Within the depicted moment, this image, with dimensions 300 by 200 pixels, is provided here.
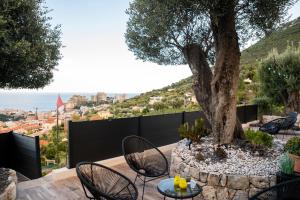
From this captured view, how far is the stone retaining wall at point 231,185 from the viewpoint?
3838mm

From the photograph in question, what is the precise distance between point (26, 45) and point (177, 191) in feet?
9.33

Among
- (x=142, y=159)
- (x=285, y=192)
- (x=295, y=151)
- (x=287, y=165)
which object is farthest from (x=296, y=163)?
(x=142, y=159)

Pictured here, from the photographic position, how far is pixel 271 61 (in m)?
11.7

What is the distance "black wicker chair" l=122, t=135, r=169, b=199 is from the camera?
162 inches

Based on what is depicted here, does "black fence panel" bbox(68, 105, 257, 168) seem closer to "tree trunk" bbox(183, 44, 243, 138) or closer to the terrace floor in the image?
the terrace floor

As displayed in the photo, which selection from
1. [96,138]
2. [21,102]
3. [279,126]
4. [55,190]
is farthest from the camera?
[21,102]

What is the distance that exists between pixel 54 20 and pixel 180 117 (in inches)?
190

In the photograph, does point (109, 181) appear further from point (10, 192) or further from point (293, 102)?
point (293, 102)

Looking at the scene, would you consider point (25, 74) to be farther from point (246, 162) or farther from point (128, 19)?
point (246, 162)

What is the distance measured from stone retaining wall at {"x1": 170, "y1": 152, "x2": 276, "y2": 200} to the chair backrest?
28.2 inches

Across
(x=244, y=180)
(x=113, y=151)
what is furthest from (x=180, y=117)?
(x=244, y=180)

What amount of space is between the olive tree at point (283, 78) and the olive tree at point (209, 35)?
19.5ft

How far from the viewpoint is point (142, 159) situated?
4613mm

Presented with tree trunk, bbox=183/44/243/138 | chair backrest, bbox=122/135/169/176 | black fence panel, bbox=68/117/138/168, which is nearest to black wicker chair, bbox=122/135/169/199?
chair backrest, bbox=122/135/169/176
